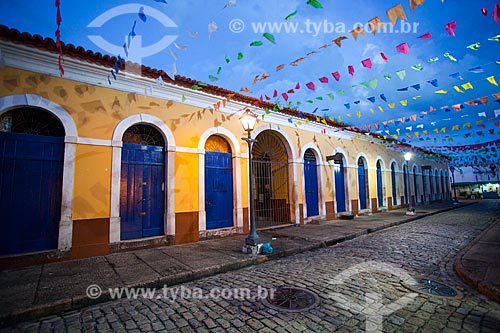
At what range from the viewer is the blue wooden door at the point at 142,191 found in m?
6.14

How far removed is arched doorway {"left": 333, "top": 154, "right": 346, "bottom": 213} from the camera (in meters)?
12.0

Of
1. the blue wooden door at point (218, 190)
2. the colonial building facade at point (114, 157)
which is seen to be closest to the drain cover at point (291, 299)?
the colonial building facade at point (114, 157)

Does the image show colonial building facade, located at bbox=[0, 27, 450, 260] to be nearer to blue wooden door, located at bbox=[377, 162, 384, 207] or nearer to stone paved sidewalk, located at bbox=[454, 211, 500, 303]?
stone paved sidewalk, located at bbox=[454, 211, 500, 303]

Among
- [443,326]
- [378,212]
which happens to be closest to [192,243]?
[443,326]

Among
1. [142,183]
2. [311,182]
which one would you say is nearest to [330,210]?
[311,182]

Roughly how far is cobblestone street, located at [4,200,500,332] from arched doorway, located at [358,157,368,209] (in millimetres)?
8944

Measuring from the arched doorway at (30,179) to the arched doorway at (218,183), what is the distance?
3.82 m

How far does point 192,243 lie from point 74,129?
13.9 feet

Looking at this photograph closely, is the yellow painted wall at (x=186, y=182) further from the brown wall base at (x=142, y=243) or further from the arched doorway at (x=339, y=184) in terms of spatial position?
the arched doorway at (x=339, y=184)

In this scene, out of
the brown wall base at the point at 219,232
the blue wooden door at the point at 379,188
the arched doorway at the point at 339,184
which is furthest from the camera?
the blue wooden door at the point at 379,188

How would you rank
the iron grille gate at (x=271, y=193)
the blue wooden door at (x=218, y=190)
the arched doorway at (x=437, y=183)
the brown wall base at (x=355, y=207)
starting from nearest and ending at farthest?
1. the blue wooden door at (x=218, y=190)
2. the iron grille gate at (x=271, y=193)
3. the brown wall base at (x=355, y=207)
4. the arched doorway at (x=437, y=183)

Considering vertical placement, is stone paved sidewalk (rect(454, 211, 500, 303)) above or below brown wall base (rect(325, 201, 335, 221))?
below

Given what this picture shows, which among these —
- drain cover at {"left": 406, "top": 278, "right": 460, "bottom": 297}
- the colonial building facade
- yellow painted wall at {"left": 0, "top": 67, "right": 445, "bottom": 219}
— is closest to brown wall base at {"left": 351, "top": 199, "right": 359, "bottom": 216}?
the colonial building facade

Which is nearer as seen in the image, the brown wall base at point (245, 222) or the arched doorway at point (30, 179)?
the arched doorway at point (30, 179)
